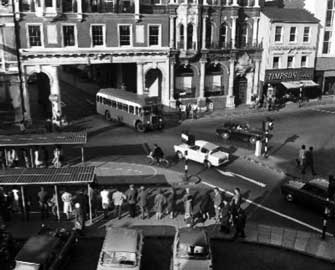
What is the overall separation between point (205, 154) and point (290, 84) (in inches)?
1043

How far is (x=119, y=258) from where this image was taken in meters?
16.1

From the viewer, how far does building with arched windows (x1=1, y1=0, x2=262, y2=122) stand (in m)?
40.7

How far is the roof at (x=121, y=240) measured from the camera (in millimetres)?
16422

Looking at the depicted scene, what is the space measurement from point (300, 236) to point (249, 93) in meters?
32.9

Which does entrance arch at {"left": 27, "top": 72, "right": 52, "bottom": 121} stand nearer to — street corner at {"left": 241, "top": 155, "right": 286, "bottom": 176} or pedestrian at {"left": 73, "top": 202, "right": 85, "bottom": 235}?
street corner at {"left": 241, "top": 155, "right": 286, "bottom": 176}

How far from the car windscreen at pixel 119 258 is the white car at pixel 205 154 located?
1372cm

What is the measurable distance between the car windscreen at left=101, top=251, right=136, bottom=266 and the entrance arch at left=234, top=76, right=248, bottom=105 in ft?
124

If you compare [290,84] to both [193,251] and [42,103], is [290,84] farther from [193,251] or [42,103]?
[193,251]


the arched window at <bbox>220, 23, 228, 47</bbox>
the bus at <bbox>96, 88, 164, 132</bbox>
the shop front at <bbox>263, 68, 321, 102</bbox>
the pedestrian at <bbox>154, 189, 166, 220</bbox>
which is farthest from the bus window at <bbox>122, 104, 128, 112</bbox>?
the pedestrian at <bbox>154, 189, 166, 220</bbox>

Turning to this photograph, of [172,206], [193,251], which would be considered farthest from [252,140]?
[193,251]

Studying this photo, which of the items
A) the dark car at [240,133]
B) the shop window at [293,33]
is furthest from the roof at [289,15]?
the dark car at [240,133]

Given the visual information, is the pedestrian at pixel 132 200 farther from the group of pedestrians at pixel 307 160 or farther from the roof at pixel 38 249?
the group of pedestrians at pixel 307 160

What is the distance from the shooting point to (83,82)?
6931 centimetres

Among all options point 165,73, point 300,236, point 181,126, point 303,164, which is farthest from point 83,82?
point 300,236
